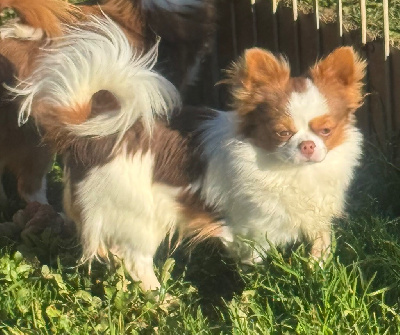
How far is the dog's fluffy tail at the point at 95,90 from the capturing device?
3920mm

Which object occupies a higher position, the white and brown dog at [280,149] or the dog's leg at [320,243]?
the white and brown dog at [280,149]

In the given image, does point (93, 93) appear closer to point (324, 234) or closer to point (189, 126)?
point (189, 126)

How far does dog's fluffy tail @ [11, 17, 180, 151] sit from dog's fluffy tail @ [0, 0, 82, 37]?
837mm

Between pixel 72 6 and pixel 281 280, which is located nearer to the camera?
pixel 281 280

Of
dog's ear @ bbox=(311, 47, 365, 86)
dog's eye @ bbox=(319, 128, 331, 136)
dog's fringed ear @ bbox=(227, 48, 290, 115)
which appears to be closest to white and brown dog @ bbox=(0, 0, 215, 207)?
dog's fringed ear @ bbox=(227, 48, 290, 115)

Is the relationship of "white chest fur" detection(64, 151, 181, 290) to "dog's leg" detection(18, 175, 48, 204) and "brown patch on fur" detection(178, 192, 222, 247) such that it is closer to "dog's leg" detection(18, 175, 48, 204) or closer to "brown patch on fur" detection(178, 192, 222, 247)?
"brown patch on fur" detection(178, 192, 222, 247)

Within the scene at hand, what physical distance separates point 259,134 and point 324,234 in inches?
27.6

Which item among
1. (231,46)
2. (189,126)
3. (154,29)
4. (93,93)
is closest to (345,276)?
(189,126)

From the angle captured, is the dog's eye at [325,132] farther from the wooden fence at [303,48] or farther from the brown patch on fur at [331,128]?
the wooden fence at [303,48]

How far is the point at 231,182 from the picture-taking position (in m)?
4.00

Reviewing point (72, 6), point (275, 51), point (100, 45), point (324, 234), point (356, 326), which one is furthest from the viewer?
point (275, 51)

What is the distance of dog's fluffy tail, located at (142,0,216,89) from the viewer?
5.34 meters

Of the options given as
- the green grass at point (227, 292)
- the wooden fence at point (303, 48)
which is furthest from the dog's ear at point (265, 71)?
the wooden fence at point (303, 48)

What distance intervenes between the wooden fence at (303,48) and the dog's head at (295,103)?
1.09 meters
